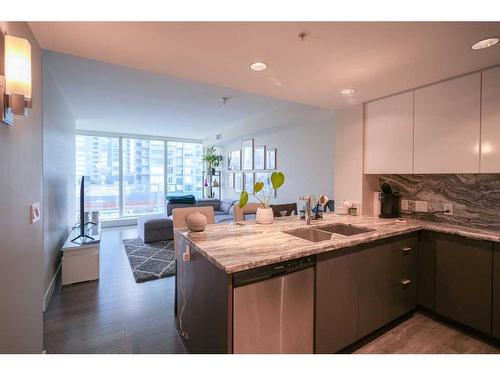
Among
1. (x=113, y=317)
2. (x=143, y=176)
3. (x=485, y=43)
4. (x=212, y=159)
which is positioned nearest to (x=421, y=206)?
(x=485, y=43)

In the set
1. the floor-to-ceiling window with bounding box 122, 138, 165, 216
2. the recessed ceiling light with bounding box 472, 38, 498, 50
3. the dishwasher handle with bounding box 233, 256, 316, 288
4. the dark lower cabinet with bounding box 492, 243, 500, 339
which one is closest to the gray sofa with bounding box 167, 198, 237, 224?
the floor-to-ceiling window with bounding box 122, 138, 165, 216

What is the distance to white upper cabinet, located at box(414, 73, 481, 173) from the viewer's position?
198 centimetres

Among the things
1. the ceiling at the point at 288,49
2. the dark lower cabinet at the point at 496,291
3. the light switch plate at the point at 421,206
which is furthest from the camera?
the light switch plate at the point at 421,206

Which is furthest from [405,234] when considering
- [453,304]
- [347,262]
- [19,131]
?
[19,131]

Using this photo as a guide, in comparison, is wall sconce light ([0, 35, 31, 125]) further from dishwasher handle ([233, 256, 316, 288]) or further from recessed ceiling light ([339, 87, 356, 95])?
recessed ceiling light ([339, 87, 356, 95])

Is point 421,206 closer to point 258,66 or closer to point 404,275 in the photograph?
point 404,275

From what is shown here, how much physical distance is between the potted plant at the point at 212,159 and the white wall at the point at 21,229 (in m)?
5.62

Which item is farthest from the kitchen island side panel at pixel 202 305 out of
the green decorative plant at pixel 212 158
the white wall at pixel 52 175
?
the green decorative plant at pixel 212 158

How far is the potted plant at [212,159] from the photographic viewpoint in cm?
725

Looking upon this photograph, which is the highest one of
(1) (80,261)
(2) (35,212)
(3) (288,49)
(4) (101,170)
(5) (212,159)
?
(3) (288,49)

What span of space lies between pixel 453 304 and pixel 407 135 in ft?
5.13

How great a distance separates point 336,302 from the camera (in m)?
1.67

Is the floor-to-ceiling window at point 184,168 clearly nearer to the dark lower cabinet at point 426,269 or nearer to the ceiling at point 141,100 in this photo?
the ceiling at point 141,100

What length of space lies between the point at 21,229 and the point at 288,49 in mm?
1895
